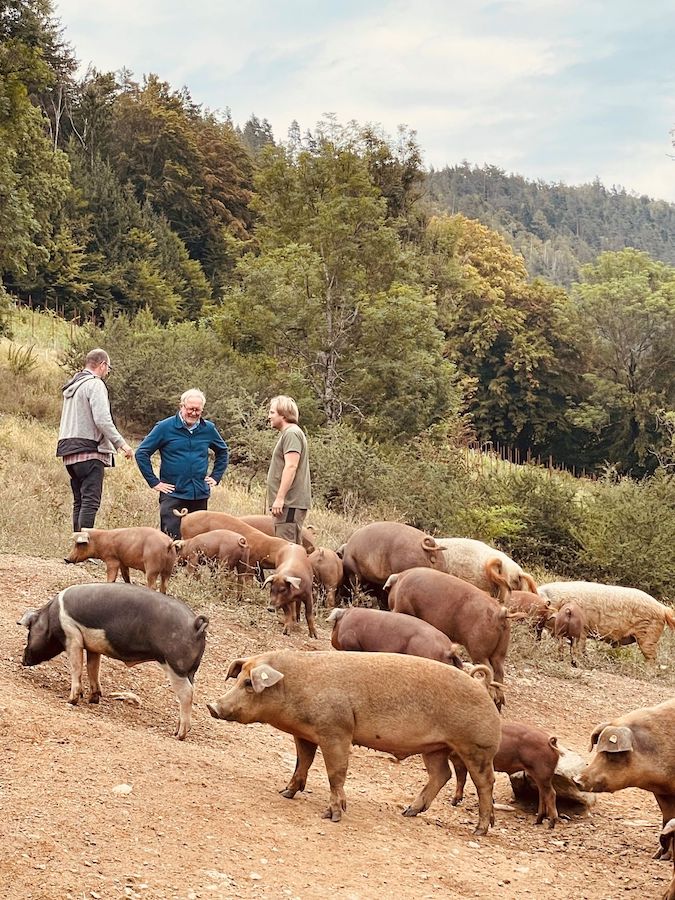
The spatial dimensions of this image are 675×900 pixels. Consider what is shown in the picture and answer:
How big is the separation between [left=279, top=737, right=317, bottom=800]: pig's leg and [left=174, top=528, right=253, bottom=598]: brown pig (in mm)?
4274

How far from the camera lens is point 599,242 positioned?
146 meters

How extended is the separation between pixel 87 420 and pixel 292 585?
2707 millimetres

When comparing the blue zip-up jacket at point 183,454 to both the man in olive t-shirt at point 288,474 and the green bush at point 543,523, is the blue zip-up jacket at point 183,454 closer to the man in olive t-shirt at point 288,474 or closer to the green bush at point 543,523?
the man in olive t-shirt at point 288,474

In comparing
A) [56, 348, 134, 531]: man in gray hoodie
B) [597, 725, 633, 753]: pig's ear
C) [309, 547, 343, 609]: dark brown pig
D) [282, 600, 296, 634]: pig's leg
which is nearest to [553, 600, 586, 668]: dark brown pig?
[309, 547, 343, 609]: dark brown pig

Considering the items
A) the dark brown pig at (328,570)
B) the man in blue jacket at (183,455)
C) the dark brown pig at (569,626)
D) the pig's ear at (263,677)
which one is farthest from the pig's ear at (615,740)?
the dark brown pig at (569,626)

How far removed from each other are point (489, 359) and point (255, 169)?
15.2 metres

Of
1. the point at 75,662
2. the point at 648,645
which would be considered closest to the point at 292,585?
the point at 75,662

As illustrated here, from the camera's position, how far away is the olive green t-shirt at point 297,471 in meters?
9.91

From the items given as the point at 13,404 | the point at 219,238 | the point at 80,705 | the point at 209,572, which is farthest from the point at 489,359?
the point at 80,705

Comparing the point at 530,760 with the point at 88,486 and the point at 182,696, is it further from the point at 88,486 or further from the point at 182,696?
the point at 88,486

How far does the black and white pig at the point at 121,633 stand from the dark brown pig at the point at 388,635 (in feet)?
4.05

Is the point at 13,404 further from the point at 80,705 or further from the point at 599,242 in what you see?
the point at 599,242

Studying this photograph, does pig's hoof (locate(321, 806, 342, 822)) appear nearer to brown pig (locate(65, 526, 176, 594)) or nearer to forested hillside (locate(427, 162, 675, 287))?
brown pig (locate(65, 526, 176, 594))

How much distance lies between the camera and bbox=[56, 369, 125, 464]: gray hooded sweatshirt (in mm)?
9805
